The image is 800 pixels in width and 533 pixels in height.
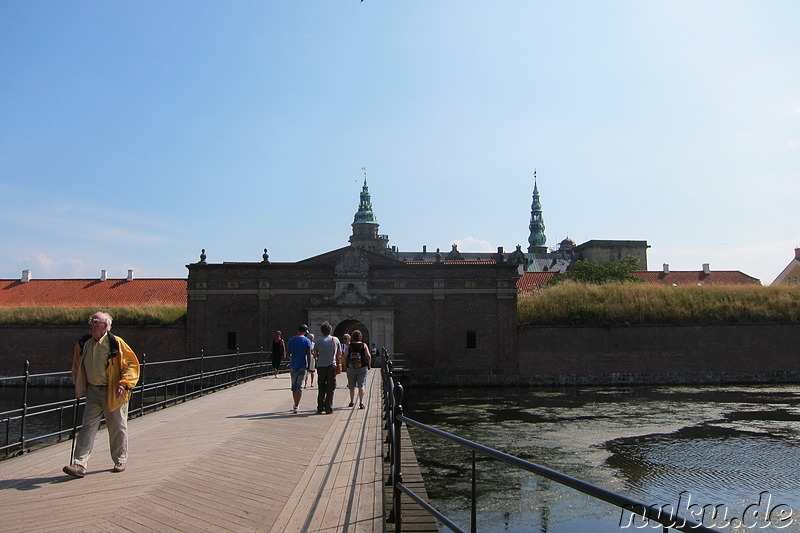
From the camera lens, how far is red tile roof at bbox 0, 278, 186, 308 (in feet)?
140

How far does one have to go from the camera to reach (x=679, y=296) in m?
34.8

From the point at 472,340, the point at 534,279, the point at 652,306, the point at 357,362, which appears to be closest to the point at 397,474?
the point at 357,362

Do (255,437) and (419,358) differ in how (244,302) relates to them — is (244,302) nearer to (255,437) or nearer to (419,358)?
(419,358)

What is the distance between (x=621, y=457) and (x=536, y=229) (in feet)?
326

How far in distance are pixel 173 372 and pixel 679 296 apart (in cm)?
2662

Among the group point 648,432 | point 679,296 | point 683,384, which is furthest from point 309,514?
point 679,296

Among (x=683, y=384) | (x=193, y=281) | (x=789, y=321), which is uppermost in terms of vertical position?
(x=193, y=281)

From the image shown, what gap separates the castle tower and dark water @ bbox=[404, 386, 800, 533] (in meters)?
72.5

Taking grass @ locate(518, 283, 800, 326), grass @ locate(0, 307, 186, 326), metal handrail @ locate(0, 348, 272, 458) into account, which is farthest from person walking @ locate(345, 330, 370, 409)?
grass @ locate(0, 307, 186, 326)

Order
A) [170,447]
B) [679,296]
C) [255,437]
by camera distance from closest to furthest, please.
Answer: [170,447] → [255,437] → [679,296]

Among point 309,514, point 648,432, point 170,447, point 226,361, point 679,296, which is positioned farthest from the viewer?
point 679,296

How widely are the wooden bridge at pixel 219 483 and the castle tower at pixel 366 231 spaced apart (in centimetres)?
8806

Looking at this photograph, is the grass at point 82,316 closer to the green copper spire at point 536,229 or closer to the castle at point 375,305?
the castle at point 375,305

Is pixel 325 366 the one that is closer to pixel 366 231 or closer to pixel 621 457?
pixel 621 457
